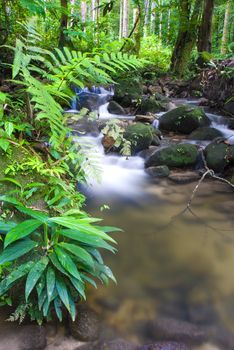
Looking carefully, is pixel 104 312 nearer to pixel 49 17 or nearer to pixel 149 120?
pixel 149 120

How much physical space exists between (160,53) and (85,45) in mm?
4937

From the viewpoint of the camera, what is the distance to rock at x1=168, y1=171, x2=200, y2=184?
5121 mm

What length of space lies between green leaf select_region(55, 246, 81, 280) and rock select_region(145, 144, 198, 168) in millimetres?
3913

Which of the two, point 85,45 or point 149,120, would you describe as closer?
point 149,120

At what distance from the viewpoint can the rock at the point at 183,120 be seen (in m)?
6.93

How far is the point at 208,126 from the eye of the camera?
7.24 metres

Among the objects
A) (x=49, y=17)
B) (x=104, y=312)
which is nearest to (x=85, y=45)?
(x=49, y=17)

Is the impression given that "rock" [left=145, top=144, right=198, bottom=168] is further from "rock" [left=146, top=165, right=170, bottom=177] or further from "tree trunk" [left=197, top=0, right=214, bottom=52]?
"tree trunk" [left=197, top=0, right=214, bottom=52]

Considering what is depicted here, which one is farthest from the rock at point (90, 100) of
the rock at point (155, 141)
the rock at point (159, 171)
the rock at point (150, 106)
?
the rock at point (159, 171)

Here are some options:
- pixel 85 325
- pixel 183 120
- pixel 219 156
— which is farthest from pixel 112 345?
pixel 183 120

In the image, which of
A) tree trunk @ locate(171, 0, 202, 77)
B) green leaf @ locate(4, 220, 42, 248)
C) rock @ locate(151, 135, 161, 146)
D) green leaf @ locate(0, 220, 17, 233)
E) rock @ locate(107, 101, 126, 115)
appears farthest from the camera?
tree trunk @ locate(171, 0, 202, 77)

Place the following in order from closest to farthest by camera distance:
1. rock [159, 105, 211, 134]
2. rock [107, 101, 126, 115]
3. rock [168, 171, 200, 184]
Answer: rock [168, 171, 200, 184] < rock [159, 105, 211, 134] < rock [107, 101, 126, 115]

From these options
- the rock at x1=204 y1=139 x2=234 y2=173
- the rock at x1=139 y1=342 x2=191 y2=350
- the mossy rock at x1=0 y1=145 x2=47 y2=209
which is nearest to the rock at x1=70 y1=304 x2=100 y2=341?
the rock at x1=139 y1=342 x2=191 y2=350

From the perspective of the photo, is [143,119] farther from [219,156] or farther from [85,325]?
[85,325]
